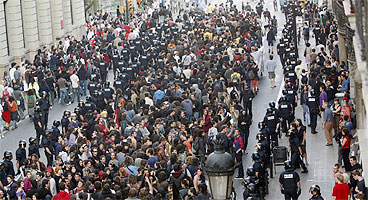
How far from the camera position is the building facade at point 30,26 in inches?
1788

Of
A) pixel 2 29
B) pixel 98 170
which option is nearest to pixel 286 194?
pixel 98 170

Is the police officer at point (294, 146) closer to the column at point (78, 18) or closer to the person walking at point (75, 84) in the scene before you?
the person walking at point (75, 84)

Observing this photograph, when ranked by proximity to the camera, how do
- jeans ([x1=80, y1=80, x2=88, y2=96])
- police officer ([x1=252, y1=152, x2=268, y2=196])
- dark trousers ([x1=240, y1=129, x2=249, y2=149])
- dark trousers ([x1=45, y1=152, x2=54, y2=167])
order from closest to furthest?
1. police officer ([x1=252, y1=152, x2=268, y2=196])
2. dark trousers ([x1=45, y1=152, x2=54, y2=167])
3. dark trousers ([x1=240, y1=129, x2=249, y2=149])
4. jeans ([x1=80, y1=80, x2=88, y2=96])

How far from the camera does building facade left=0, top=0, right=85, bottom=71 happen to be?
45406 mm

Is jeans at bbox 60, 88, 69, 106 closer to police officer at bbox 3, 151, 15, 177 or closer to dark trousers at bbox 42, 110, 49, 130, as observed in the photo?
dark trousers at bbox 42, 110, 49, 130

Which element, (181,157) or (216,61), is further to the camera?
(216,61)

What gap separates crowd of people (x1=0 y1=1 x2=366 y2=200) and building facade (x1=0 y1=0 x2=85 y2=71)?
2.57 metres

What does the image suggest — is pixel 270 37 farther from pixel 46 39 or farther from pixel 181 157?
pixel 181 157

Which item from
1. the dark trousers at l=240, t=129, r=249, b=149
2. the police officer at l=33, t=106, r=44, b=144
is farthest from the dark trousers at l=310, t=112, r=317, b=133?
the police officer at l=33, t=106, r=44, b=144

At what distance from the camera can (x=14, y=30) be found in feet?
153

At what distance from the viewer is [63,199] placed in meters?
21.1

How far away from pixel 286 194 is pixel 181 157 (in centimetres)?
307

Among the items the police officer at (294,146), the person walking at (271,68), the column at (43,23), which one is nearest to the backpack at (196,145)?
the police officer at (294,146)

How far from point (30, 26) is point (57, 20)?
4746mm
